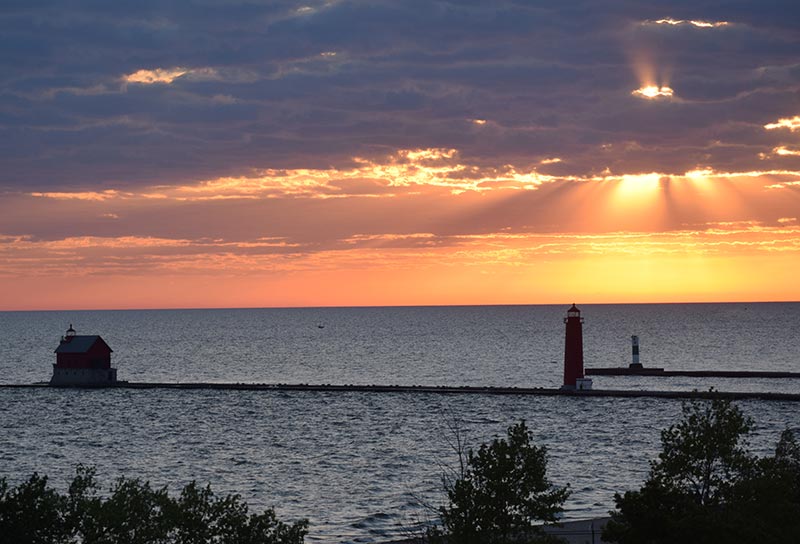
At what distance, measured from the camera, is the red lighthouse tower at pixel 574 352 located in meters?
102

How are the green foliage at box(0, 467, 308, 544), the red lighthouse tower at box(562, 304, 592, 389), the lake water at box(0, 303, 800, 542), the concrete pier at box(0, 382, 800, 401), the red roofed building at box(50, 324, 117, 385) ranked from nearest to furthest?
1. the green foliage at box(0, 467, 308, 544)
2. the lake water at box(0, 303, 800, 542)
3. the concrete pier at box(0, 382, 800, 401)
4. the red lighthouse tower at box(562, 304, 592, 389)
5. the red roofed building at box(50, 324, 117, 385)

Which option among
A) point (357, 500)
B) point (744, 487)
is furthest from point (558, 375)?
point (744, 487)

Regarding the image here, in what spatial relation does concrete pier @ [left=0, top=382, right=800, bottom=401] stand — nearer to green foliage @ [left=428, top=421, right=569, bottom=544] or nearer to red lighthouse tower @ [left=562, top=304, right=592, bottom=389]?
red lighthouse tower @ [left=562, top=304, right=592, bottom=389]

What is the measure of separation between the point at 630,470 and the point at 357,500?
62.9ft

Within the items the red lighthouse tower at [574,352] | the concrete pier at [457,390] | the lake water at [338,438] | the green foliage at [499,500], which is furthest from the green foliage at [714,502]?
the red lighthouse tower at [574,352]

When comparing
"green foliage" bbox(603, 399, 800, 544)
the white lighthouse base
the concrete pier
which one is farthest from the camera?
the white lighthouse base

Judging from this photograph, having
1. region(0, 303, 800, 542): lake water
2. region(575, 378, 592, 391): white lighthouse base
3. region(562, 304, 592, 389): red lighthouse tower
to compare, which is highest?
region(562, 304, 592, 389): red lighthouse tower

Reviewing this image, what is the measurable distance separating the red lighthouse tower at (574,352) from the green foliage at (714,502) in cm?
6423

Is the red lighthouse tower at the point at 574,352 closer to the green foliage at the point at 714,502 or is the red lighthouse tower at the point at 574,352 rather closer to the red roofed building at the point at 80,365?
the red roofed building at the point at 80,365

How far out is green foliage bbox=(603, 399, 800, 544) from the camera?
32438 millimetres

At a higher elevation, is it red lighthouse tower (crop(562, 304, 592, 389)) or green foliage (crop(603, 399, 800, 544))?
red lighthouse tower (crop(562, 304, 592, 389))

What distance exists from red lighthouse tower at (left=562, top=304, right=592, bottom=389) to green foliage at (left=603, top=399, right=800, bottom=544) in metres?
64.2

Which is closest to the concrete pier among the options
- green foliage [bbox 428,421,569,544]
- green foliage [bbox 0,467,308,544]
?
green foliage [bbox 428,421,569,544]

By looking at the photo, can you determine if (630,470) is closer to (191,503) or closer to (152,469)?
(152,469)
